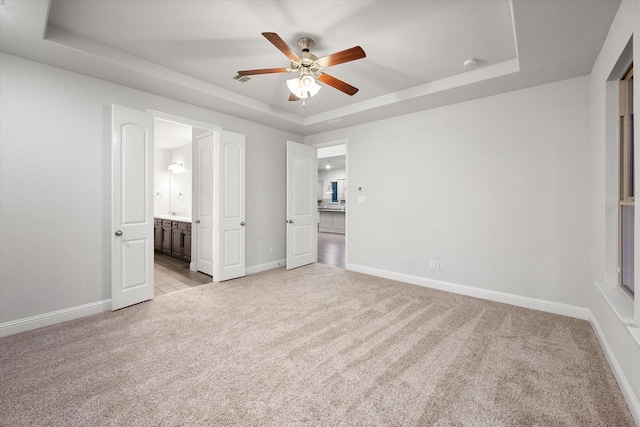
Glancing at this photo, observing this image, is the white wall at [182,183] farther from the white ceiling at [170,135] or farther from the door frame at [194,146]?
the door frame at [194,146]

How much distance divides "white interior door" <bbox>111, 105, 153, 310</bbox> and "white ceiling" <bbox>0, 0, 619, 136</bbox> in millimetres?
551

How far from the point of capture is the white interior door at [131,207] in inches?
124

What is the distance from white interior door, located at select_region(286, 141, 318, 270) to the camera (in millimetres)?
5102

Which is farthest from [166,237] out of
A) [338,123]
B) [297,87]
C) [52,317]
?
[297,87]

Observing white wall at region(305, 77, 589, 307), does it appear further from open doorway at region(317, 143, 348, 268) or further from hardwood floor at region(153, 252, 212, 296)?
open doorway at region(317, 143, 348, 268)

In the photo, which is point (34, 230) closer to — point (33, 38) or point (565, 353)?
point (33, 38)

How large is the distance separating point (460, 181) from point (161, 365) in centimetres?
391

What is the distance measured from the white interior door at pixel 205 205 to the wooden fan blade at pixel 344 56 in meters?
2.92

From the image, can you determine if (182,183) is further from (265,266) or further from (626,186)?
(626,186)

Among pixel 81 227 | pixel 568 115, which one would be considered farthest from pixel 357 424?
pixel 568 115

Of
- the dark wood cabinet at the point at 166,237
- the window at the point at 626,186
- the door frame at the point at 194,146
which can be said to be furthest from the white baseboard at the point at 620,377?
the dark wood cabinet at the point at 166,237

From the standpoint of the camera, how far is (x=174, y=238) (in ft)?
19.1

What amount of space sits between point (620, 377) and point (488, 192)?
7.16 feet

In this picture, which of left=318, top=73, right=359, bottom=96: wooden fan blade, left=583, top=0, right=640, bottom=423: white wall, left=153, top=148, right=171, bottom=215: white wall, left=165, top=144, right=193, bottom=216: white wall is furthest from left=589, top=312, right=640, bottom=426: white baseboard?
left=153, top=148, right=171, bottom=215: white wall
